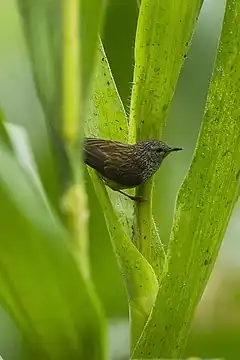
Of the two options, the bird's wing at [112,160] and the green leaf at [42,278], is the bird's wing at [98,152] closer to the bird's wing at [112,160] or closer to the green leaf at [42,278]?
the bird's wing at [112,160]

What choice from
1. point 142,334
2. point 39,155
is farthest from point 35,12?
point 142,334

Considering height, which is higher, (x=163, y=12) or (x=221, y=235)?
(x=163, y=12)

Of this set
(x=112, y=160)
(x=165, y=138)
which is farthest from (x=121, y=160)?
(x=165, y=138)

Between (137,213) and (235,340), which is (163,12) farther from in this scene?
(235,340)

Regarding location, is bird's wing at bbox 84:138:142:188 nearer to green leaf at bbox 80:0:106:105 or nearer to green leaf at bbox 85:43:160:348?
green leaf at bbox 85:43:160:348

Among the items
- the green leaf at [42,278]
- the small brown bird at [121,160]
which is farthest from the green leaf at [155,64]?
the green leaf at [42,278]

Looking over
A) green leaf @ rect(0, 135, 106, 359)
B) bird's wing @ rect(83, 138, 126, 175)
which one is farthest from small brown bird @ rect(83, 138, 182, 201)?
green leaf @ rect(0, 135, 106, 359)
